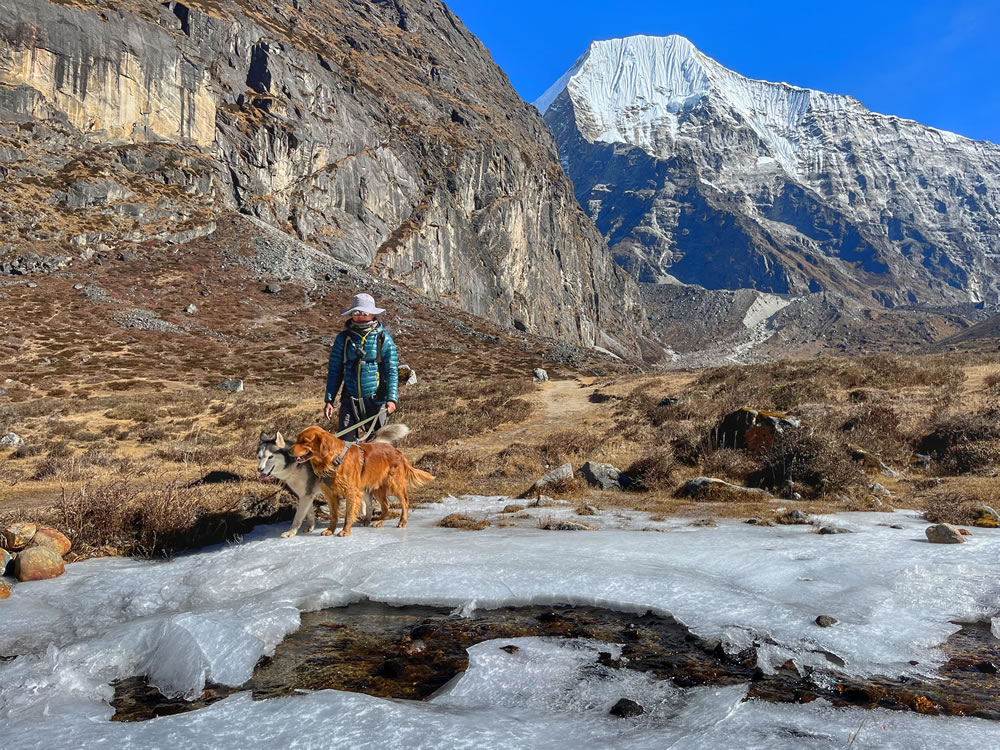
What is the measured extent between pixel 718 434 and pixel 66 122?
85093 mm

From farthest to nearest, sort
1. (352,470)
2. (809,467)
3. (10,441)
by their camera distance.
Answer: (10,441) < (809,467) < (352,470)

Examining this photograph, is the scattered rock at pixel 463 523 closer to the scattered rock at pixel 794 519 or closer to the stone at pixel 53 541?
the scattered rock at pixel 794 519

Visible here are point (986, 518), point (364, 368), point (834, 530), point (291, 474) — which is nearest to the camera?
point (291, 474)

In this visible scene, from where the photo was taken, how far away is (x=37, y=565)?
475cm

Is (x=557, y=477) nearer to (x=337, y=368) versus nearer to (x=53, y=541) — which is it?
(x=337, y=368)

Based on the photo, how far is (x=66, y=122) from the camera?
68500mm

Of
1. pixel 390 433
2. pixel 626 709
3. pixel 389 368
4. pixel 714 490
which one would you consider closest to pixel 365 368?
pixel 389 368

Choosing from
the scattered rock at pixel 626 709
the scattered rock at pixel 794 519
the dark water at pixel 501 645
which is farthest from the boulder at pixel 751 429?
the scattered rock at pixel 626 709

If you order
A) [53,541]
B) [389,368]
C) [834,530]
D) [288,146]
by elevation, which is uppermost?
[288,146]

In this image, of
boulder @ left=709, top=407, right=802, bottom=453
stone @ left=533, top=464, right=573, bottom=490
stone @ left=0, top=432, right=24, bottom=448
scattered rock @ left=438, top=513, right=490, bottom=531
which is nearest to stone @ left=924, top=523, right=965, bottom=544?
scattered rock @ left=438, top=513, right=490, bottom=531

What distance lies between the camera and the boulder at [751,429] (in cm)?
1038

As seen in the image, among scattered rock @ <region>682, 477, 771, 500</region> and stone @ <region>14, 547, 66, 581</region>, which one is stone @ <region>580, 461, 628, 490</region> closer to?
scattered rock @ <region>682, 477, 771, 500</region>

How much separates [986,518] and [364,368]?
7.27 m

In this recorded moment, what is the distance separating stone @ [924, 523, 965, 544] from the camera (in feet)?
17.2
